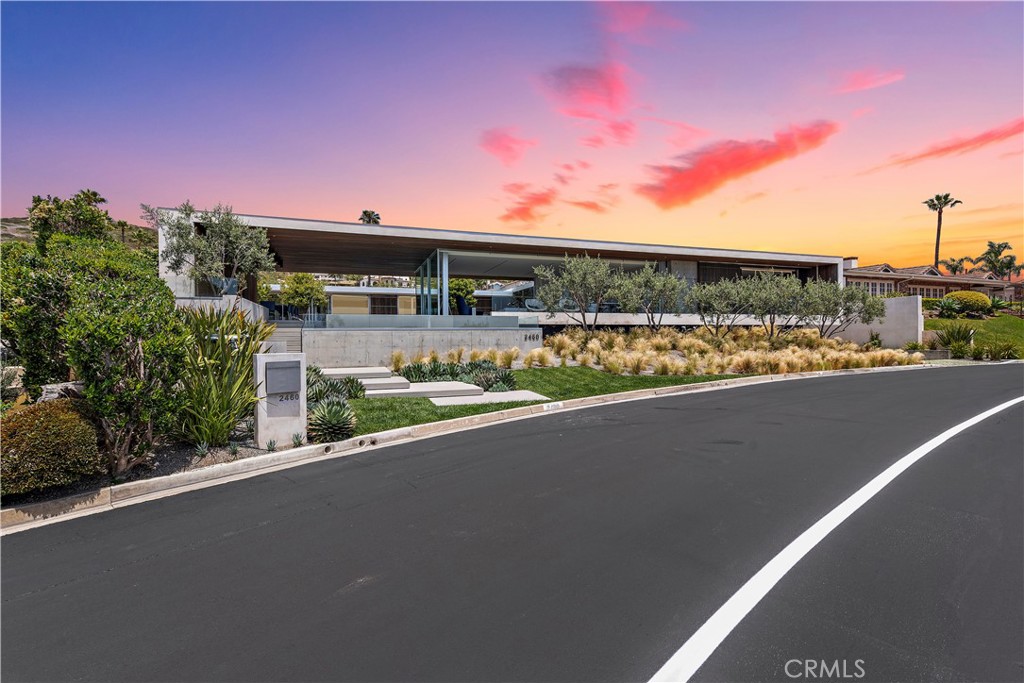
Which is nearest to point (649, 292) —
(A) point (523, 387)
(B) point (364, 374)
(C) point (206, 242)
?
(A) point (523, 387)

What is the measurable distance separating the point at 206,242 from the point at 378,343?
854 centimetres

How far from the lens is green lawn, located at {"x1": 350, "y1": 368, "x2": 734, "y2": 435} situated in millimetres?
11117

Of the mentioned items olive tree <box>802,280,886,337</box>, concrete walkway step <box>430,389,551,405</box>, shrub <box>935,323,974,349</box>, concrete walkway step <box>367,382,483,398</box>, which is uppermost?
olive tree <box>802,280,886,337</box>

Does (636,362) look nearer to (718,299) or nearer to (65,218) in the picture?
(718,299)

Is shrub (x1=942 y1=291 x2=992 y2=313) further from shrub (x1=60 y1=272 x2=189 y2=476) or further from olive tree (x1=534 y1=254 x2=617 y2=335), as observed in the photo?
shrub (x1=60 y1=272 x2=189 y2=476)

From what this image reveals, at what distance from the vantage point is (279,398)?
8883 millimetres

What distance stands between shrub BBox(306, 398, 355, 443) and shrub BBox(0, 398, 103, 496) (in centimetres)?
325

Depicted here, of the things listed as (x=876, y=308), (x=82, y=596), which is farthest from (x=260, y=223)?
(x=876, y=308)

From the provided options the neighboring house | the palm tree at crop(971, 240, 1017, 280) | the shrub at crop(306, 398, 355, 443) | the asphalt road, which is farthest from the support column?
the palm tree at crop(971, 240, 1017, 280)

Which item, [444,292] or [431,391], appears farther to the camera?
[444,292]

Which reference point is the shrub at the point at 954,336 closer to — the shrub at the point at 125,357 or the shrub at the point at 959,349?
the shrub at the point at 959,349

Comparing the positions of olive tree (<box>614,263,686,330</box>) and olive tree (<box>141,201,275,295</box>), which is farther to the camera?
olive tree (<box>614,263,686,330</box>)

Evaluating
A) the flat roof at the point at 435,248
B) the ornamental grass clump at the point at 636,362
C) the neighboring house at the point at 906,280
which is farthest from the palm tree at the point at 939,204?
the ornamental grass clump at the point at 636,362

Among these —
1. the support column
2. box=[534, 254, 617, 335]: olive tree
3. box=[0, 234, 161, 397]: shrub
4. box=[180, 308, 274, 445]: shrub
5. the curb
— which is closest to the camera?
the curb
